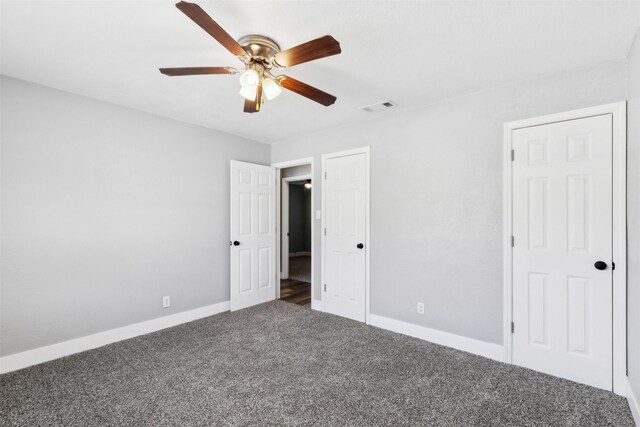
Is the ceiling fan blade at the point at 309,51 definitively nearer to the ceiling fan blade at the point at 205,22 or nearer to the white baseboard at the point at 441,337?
the ceiling fan blade at the point at 205,22

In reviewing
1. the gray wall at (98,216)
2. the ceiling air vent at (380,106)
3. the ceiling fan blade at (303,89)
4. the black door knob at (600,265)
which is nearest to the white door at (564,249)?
the black door knob at (600,265)

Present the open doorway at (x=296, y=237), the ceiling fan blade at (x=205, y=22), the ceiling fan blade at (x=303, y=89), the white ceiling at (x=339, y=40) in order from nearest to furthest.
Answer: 1. the ceiling fan blade at (x=205, y=22)
2. the white ceiling at (x=339, y=40)
3. the ceiling fan blade at (x=303, y=89)
4. the open doorway at (x=296, y=237)

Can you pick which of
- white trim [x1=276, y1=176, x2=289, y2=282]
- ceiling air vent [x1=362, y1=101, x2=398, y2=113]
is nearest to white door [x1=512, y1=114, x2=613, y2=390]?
ceiling air vent [x1=362, y1=101, x2=398, y2=113]

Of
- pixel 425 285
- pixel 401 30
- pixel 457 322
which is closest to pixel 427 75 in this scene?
pixel 401 30

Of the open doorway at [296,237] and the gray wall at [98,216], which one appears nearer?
the gray wall at [98,216]

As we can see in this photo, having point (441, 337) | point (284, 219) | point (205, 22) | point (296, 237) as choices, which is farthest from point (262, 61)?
point (296, 237)

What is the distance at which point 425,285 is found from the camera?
3227 millimetres

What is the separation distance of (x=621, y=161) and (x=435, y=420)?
2.25 metres

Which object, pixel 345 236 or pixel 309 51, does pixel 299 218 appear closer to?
pixel 345 236

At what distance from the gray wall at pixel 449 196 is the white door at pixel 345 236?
0.17 metres

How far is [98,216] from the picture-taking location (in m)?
3.07

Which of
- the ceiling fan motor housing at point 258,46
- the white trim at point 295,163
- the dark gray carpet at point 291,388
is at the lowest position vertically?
the dark gray carpet at point 291,388

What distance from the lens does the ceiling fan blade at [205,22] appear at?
4.38 feet

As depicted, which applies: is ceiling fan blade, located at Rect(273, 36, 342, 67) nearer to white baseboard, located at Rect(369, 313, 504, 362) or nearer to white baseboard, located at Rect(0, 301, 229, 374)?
white baseboard, located at Rect(369, 313, 504, 362)
